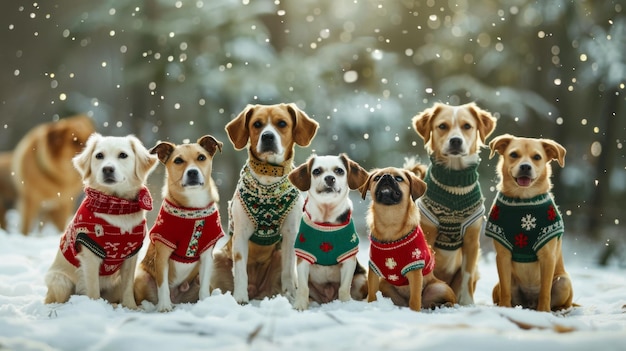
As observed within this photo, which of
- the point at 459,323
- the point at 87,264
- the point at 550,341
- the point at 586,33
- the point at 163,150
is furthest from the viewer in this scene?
the point at 586,33

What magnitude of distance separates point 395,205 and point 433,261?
436mm

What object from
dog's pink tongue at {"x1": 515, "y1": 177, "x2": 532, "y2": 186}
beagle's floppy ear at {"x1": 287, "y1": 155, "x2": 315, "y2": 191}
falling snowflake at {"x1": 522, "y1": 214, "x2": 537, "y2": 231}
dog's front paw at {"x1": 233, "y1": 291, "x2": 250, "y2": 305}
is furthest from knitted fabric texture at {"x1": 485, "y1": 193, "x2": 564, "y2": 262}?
dog's front paw at {"x1": 233, "y1": 291, "x2": 250, "y2": 305}

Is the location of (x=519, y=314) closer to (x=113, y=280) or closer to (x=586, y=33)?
(x=113, y=280)

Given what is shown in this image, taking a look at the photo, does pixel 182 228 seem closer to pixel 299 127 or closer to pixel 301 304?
pixel 301 304

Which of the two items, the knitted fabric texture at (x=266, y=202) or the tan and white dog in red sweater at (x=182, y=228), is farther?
the knitted fabric texture at (x=266, y=202)

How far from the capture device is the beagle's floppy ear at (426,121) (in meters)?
3.66

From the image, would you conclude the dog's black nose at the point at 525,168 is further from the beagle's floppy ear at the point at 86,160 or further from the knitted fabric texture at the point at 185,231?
the beagle's floppy ear at the point at 86,160

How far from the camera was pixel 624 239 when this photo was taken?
255 inches

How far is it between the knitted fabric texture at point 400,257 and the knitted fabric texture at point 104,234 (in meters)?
1.29

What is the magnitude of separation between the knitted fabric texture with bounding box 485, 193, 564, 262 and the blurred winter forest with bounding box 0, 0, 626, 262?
3.20m

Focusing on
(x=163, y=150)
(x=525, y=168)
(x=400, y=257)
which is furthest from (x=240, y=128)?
(x=525, y=168)

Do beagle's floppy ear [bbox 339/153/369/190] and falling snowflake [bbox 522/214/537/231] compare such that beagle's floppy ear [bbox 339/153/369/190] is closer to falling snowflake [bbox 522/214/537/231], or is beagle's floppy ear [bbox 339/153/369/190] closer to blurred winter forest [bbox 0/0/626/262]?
falling snowflake [bbox 522/214/537/231]

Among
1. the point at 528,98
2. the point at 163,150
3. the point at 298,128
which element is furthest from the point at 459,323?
the point at 528,98

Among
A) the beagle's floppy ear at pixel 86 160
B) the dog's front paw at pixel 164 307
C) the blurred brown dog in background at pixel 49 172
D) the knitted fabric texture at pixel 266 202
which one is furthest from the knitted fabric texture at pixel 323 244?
the blurred brown dog in background at pixel 49 172
